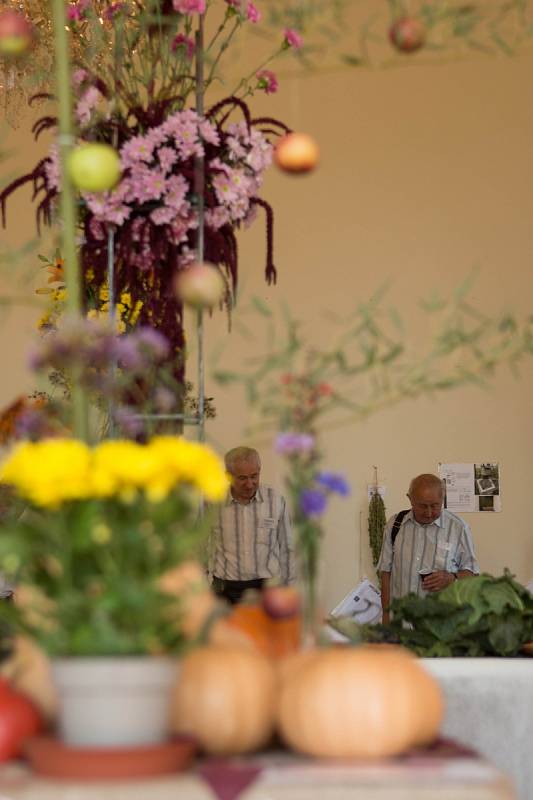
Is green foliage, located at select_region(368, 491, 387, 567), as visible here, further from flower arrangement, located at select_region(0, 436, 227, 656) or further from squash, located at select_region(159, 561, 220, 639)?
flower arrangement, located at select_region(0, 436, 227, 656)

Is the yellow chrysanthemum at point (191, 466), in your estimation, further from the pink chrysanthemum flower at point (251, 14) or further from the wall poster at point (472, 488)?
the wall poster at point (472, 488)

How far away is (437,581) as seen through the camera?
5.81 meters

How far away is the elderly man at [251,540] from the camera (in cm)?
655

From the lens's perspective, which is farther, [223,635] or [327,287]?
[327,287]

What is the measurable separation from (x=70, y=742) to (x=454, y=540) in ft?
17.6

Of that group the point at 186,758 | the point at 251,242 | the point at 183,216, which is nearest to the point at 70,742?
the point at 186,758

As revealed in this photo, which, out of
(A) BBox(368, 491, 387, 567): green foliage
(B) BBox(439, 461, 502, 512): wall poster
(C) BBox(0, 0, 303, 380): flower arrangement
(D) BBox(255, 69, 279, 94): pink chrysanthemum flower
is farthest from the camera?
(B) BBox(439, 461, 502, 512): wall poster

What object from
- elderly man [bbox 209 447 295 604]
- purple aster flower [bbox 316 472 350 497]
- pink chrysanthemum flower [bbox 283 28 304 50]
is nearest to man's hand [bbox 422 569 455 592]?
elderly man [bbox 209 447 295 604]

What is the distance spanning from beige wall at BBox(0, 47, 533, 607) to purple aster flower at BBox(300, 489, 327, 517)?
20.4 feet

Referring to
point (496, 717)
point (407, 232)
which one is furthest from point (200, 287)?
point (407, 232)

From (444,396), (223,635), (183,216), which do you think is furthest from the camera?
(444,396)

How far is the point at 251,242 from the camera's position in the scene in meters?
8.01

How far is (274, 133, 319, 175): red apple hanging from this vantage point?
6.74 ft

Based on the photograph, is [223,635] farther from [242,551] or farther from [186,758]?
[242,551]
